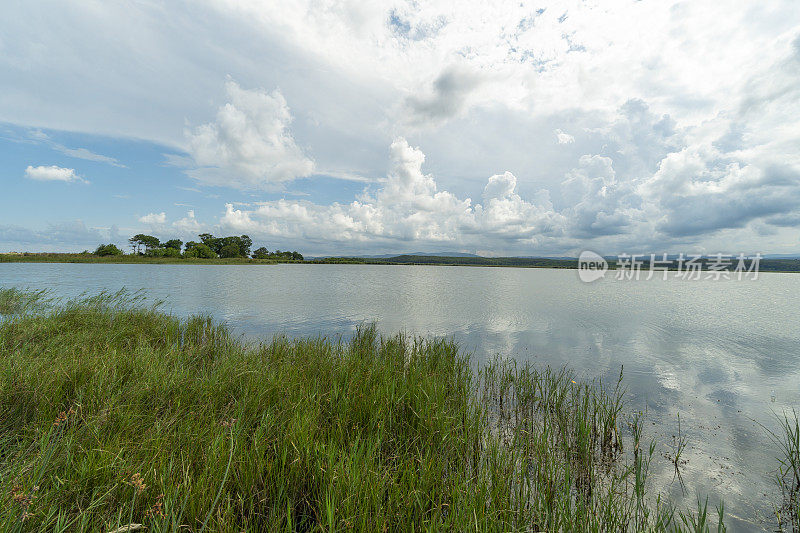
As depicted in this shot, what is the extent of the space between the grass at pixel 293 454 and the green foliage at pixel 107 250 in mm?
120149

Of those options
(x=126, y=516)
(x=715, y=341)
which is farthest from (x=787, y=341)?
(x=126, y=516)

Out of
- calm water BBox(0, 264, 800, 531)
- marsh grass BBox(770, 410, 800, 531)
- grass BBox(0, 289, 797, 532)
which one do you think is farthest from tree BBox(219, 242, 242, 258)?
marsh grass BBox(770, 410, 800, 531)

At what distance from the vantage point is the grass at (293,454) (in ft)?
9.11

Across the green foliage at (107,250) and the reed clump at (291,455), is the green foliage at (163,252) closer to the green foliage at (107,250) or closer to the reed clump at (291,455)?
the green foliage at (107,250)

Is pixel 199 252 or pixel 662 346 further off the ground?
pixel 199 252

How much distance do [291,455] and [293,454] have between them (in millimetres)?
31

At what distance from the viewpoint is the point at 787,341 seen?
636 inches

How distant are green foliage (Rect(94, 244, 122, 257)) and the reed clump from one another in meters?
120

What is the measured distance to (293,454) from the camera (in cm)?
359

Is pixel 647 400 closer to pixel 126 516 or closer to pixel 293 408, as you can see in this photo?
pixel 293 408

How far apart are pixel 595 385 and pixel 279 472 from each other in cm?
954

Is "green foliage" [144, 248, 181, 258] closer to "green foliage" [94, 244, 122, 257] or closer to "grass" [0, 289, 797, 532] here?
"green foliage" [94, 244, 122, 257]

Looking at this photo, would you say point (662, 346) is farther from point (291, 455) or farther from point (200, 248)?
point (200, 248)

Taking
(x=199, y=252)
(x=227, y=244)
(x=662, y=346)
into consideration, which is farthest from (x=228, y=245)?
(x=662, y=346)
